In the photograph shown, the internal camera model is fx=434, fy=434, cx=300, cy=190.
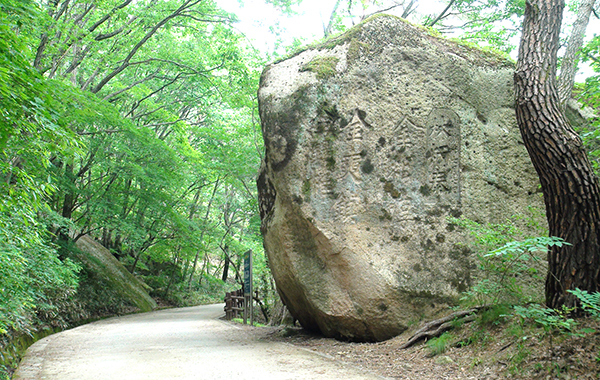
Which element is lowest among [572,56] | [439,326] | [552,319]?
[439,326]

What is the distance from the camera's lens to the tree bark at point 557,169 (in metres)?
4.61

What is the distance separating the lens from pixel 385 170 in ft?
23.8

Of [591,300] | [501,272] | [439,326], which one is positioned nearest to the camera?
[591,300]

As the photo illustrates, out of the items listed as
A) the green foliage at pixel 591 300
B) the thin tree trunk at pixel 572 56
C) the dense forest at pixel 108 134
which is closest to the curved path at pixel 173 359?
the dense forest at pixel 108 134

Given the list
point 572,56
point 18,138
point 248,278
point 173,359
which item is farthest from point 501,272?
point 248,278

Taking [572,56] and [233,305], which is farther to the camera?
[233,305]

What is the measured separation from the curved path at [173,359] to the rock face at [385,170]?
1288 millimetres

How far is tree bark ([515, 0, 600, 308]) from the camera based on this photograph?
461 centimetres

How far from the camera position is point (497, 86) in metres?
7.73

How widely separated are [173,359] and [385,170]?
4457mm

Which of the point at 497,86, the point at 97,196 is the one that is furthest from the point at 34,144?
the point at 97,196

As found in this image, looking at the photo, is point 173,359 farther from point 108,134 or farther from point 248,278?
point 108,134

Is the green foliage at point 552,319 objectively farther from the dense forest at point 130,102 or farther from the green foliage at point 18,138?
the green foliage at point 18,138

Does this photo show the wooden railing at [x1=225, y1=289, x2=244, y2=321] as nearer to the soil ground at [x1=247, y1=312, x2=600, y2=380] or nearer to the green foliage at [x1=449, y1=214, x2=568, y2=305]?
the soil ground at [x1=247, y1=312, x2=600, y2=380]
